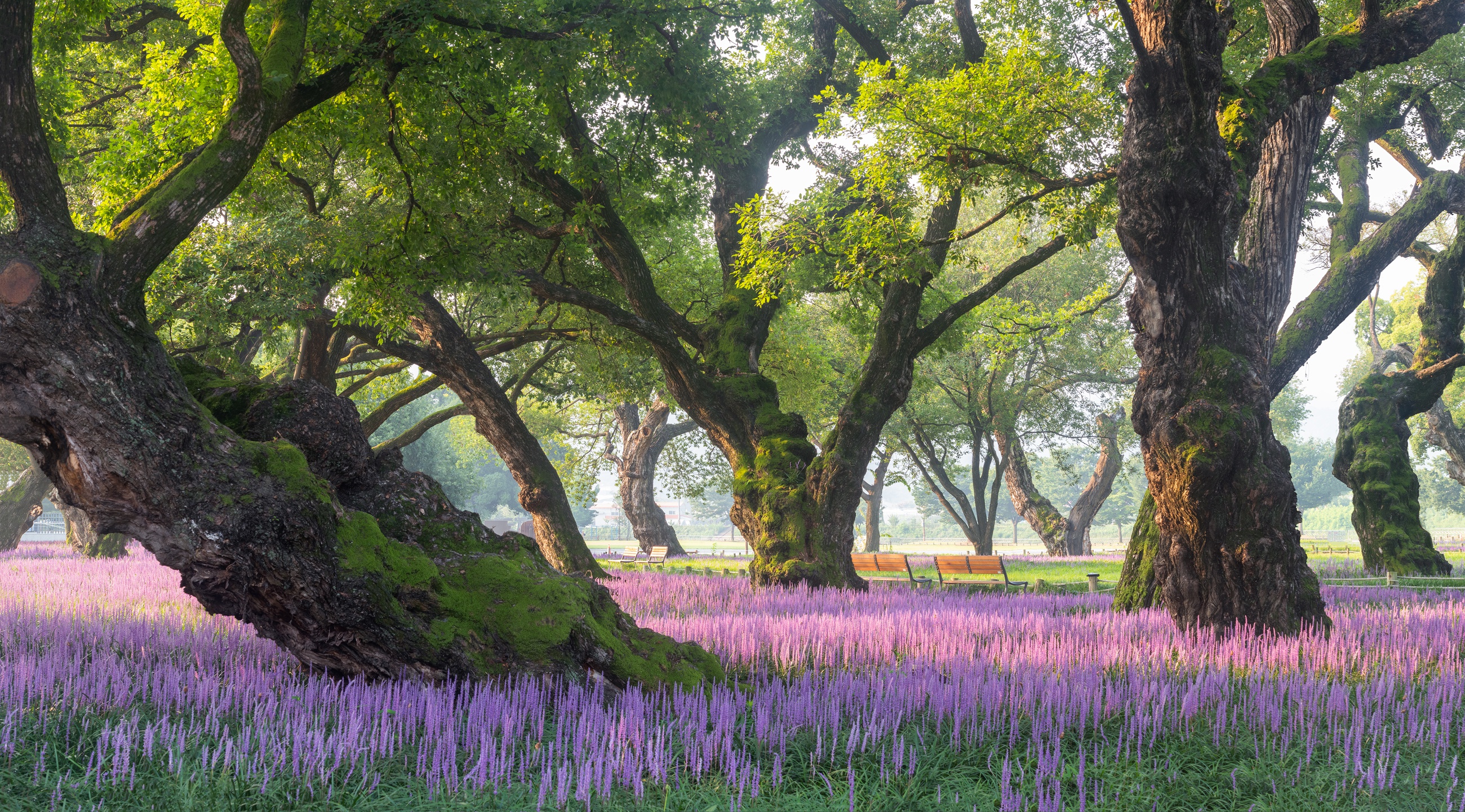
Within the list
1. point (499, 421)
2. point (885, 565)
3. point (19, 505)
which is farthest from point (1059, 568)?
point (19, 505)

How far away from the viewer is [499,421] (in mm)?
14961

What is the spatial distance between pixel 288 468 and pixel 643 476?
28.9 metres

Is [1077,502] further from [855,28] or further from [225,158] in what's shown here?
[225,158]

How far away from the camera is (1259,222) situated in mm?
11898

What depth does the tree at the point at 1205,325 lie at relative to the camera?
8.38 metres

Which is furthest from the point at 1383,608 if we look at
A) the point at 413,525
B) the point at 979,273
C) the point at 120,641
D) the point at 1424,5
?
the point at 979,273

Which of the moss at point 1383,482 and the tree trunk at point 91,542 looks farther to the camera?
the tree trunk at point 91,542

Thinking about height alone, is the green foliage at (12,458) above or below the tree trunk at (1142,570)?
above

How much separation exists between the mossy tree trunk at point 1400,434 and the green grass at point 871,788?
15.9 m

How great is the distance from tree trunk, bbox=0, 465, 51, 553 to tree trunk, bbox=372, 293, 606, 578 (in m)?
20.3

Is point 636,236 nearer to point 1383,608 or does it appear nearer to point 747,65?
point 747,65

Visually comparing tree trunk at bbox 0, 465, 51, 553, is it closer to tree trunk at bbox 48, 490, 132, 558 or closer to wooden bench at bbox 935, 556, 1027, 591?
tree trunk at bbox 48, 490, 132, 558

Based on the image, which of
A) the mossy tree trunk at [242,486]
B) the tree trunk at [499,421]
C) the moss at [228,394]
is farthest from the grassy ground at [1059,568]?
the moss at [228,394]

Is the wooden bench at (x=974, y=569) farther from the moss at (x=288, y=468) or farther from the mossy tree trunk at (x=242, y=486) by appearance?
the moss at (x=288, y=468)
